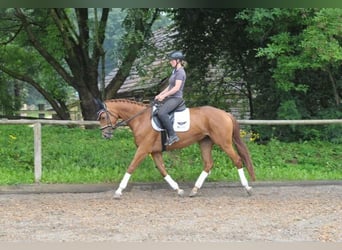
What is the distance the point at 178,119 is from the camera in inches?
312

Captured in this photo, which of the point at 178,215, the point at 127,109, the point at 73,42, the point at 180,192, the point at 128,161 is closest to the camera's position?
the point at 178,215

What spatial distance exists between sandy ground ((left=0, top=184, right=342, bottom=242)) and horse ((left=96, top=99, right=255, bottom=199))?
0.40m

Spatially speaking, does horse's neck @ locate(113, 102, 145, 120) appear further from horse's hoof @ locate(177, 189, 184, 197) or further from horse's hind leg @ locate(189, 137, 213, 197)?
horse's hoof @ locate(177, 189, 184, 197)

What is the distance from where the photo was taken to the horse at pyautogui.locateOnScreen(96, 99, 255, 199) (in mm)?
7969

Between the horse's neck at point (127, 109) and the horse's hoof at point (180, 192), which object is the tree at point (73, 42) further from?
the horse's hoof at point (180, 192)

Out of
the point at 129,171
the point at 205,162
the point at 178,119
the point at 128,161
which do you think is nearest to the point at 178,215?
the point at 129,171

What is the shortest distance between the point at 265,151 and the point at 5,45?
1034 cm

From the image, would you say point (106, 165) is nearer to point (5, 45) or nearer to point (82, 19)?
point (82, 19)

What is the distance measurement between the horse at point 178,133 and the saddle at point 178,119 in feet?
0.22

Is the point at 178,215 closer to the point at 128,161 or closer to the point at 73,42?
the point at 128,161

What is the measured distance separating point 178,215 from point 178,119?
5.89ft

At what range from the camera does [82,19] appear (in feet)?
48.9

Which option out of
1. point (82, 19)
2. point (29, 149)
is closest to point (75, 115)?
point (82, 19)

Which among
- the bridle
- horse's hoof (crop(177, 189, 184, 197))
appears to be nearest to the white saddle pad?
the bridle
